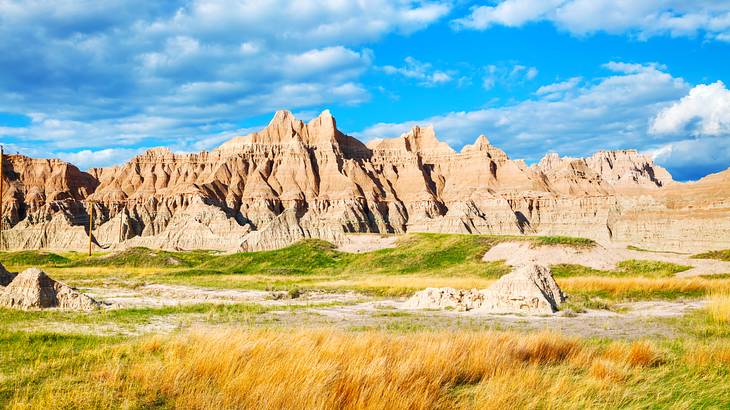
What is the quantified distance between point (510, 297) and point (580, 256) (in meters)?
25.4

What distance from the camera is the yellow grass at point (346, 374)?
6.71 m

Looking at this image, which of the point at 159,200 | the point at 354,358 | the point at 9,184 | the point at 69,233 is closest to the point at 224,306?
the point at 354,358

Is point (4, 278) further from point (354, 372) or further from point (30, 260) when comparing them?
point (30, 260)

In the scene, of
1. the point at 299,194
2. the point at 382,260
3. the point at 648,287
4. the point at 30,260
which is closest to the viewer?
the point at 648,287

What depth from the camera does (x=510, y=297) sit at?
850 inches

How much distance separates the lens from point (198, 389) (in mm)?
7039

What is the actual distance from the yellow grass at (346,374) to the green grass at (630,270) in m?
29.1

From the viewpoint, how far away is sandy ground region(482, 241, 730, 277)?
4134cm

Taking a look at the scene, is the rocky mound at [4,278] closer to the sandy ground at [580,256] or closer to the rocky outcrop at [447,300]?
the rocky outcrop at [447,300]

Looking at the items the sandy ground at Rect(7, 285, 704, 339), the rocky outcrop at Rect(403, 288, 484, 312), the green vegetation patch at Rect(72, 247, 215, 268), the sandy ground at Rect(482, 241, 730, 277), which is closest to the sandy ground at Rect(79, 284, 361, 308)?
the sandy ground at Rect(7, 285, 704, 339)

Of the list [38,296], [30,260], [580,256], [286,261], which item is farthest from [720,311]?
[30,260]

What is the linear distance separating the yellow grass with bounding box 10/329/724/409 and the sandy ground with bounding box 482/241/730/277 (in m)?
32.0

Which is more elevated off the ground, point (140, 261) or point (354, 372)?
point (354, 372)

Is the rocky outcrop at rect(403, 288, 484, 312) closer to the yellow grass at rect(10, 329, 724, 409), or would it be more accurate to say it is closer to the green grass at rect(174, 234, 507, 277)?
the yellow grass at rect(10, 329, 724, 409)
